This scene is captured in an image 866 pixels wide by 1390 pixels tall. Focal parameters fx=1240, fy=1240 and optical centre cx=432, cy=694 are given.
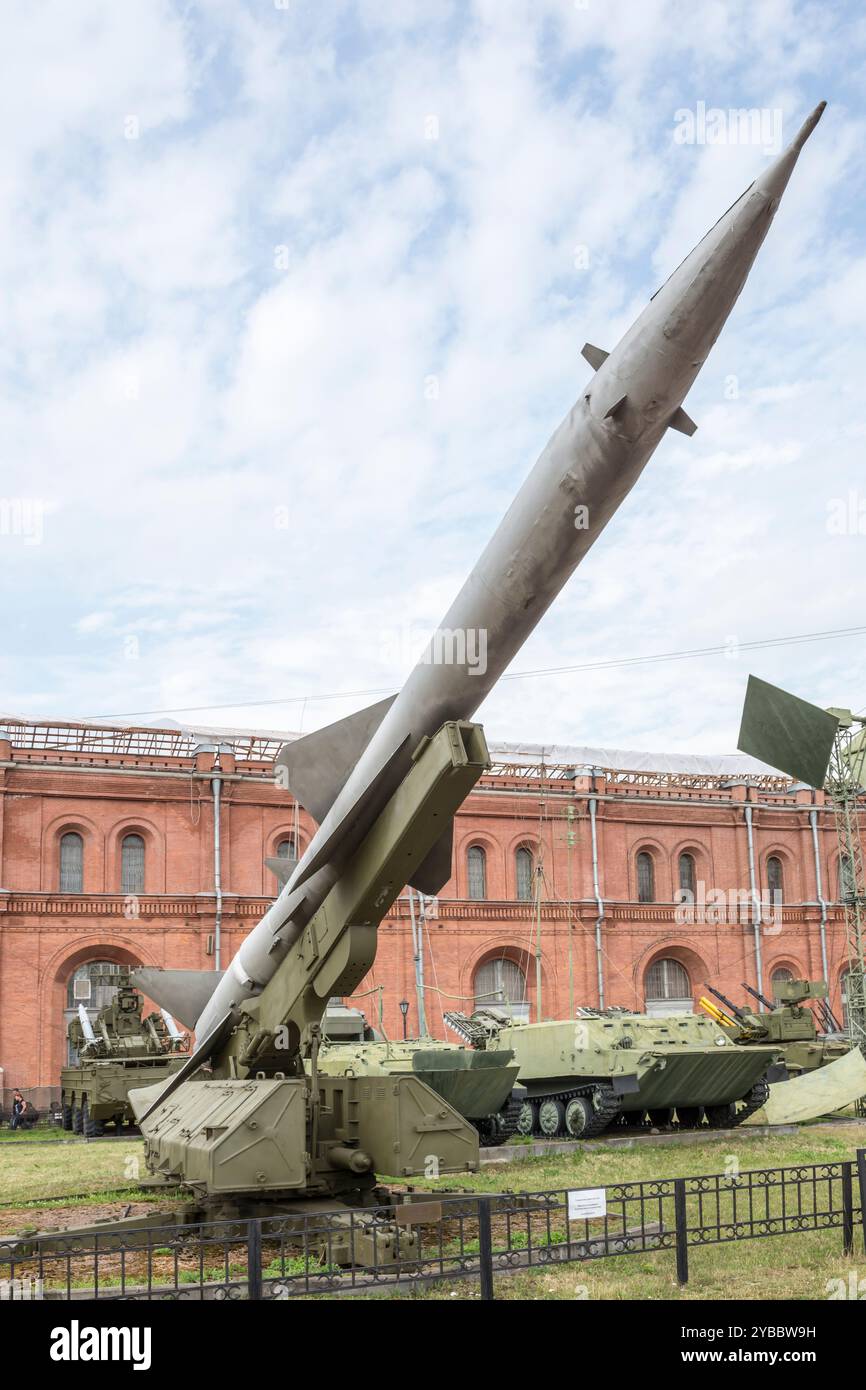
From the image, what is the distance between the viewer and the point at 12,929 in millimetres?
20312

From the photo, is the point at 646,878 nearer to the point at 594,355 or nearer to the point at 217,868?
the point at 217,868

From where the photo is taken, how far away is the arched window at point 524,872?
24.8 metres

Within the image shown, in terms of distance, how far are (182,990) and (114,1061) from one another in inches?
266

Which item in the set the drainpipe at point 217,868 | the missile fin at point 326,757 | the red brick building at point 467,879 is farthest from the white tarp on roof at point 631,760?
the missile fin at point 326,757

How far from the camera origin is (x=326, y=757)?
7.35 metres

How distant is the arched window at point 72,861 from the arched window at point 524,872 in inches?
333

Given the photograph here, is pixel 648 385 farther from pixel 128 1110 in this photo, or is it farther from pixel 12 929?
pixel 12 929

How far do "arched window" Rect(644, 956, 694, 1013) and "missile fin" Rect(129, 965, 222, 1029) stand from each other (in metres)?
17.9

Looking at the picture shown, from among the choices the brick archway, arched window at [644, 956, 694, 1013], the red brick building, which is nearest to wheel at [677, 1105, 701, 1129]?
the red brick building

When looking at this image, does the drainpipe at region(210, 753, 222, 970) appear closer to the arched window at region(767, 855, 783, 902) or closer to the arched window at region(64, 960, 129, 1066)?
the arched window at region(64, 960, 129, 1066)

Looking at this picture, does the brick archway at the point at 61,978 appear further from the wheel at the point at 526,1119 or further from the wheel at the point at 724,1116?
the wheel at the point at 724,1116

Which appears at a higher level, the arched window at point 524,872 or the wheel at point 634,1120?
the arched window at point 524,872

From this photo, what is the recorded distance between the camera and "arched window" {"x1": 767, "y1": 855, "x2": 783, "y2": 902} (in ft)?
90.2

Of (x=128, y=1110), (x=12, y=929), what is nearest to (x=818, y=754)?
(x=128, y=1110)
